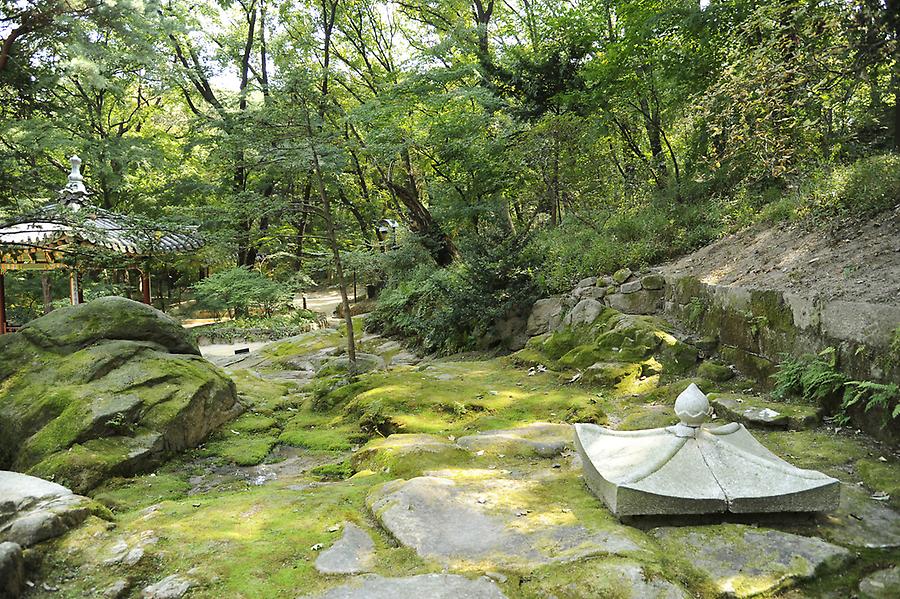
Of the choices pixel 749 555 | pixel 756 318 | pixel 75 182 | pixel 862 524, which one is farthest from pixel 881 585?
pixel 75 182

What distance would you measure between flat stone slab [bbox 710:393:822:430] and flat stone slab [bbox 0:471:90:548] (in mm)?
4925

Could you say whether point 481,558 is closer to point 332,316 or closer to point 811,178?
point 811,178

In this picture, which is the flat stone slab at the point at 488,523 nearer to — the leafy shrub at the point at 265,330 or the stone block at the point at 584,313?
the stone block at the point at 584,313

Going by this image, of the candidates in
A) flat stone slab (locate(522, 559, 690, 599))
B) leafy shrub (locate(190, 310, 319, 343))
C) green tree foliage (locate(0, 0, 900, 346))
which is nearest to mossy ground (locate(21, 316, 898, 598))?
flat stone slab (locate(522, 559, 690, 599))

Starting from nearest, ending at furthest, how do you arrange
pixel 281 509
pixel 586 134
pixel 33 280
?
pixel 281 509 < pixel 586 134 < pixel 33 280

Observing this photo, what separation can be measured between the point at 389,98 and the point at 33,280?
578 inches

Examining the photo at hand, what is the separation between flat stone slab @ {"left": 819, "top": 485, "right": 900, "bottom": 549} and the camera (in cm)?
260

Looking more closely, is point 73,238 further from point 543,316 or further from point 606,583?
point 606,583

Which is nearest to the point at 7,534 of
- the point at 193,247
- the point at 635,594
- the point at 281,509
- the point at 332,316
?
the point at 281,509

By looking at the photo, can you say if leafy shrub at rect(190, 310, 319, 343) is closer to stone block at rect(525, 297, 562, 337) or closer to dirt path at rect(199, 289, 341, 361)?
dirt path at rect(199, 289, 341, 361)

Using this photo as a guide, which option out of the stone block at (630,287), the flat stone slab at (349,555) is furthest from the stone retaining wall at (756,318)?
the flat stone slab at (349,555)

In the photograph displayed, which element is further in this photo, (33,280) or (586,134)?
(33,280)

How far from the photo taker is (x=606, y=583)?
2281mm

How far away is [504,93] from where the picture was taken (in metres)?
13.8
